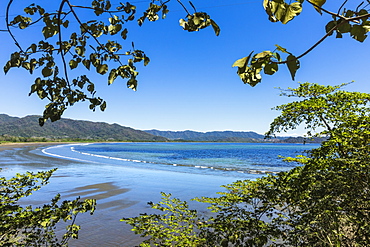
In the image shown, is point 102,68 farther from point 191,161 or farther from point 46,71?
point 191,161

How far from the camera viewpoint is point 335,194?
10.3 ft

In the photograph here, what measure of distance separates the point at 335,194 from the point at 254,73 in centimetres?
297

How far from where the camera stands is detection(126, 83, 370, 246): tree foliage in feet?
9.75

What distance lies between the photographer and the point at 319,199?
119 inches

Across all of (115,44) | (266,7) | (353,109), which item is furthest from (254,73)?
(353,109)

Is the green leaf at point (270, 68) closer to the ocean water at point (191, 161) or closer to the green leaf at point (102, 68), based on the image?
the green leaf at point (102, 68)

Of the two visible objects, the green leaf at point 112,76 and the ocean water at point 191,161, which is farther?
the ocean water at point 191,161

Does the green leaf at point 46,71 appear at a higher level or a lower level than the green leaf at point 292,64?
higher

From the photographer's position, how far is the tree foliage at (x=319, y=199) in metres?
2.97

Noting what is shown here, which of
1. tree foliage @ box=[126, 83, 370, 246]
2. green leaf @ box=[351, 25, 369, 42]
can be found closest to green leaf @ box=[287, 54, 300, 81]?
green leaf @ box=[351, 25, 369, 42]

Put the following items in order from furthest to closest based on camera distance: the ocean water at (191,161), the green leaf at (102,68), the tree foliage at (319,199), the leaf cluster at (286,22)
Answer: the ocean water at (191,161) < the tree foliage at (319,199) < the green leaf at (102,68) < the leaf cluster at (286,22)

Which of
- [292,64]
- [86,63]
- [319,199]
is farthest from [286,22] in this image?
[319,199]

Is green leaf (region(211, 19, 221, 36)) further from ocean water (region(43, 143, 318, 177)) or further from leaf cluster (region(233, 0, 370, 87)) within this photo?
ocean water (region(43, 143, 318, 177))

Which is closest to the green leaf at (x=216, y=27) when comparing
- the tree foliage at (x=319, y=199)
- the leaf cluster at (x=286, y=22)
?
the leaf cluster at (x=286, y=22)
